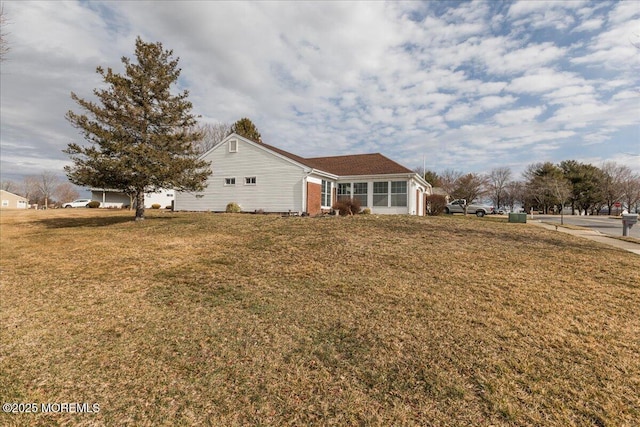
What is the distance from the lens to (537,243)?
34.3ft

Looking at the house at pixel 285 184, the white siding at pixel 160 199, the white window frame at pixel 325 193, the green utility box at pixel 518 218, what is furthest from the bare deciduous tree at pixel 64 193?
the green utility box at pixel 518 218

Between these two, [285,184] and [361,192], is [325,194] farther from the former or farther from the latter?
[285,184]

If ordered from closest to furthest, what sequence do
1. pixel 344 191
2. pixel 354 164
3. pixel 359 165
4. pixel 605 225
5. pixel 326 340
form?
pixel 326 340, pixel 605 225, pixel 344 191, pixel 359 165, pixel 354 164

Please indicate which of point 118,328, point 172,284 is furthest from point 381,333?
point 172,284

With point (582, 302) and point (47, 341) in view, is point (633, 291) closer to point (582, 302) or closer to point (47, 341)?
point (582, 302)

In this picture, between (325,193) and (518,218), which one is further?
(325,193)

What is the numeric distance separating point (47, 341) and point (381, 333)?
4476mm

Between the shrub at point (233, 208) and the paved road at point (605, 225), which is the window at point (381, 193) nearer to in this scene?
the shrub at point (233, 208)

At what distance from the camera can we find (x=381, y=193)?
23.0 m

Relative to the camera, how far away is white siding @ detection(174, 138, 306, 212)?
20.4 m

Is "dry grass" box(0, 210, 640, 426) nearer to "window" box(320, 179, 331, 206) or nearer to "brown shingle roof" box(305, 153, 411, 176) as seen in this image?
"window" box(320, 179, 331, 206)

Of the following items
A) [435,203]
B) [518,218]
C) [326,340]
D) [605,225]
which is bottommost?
[326,340]

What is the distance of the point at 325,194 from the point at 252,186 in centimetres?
541

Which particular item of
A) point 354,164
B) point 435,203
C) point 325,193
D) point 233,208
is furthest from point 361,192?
point 233,208
